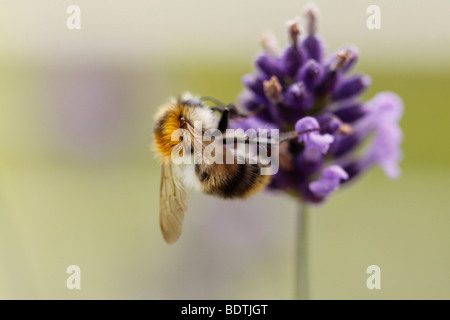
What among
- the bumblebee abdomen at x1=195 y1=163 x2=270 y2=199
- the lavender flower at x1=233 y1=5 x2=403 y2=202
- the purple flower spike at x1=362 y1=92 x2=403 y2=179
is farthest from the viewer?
the purple flower spike at x1=362 y1=92 x2=403 y2=179

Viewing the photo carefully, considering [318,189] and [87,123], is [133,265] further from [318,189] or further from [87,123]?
[318,189]

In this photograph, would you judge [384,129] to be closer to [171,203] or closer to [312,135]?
[312,135]

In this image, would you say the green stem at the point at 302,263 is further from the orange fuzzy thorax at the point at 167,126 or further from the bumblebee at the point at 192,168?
the orange fuzzy thorax at the point at 167,126

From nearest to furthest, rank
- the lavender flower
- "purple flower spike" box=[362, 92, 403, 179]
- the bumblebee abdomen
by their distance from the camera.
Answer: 1. the bumblebee abdomen
2. the lavender flower
3. "purple flower spike" box=[362, 92, 403, 179]

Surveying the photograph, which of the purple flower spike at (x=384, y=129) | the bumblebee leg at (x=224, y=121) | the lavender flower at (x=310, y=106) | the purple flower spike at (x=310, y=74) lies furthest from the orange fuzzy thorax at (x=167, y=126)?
the purple flower spike at (x=384, y=129)

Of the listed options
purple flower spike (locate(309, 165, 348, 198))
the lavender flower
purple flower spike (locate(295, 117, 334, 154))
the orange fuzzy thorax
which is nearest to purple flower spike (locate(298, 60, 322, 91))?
the lavender flower

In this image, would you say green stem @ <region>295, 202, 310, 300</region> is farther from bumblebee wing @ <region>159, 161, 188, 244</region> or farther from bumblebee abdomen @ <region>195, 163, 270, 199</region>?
bumblebee wing @ <region>159, 161, 188, 244</region>

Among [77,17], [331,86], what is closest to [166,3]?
[77,17]
